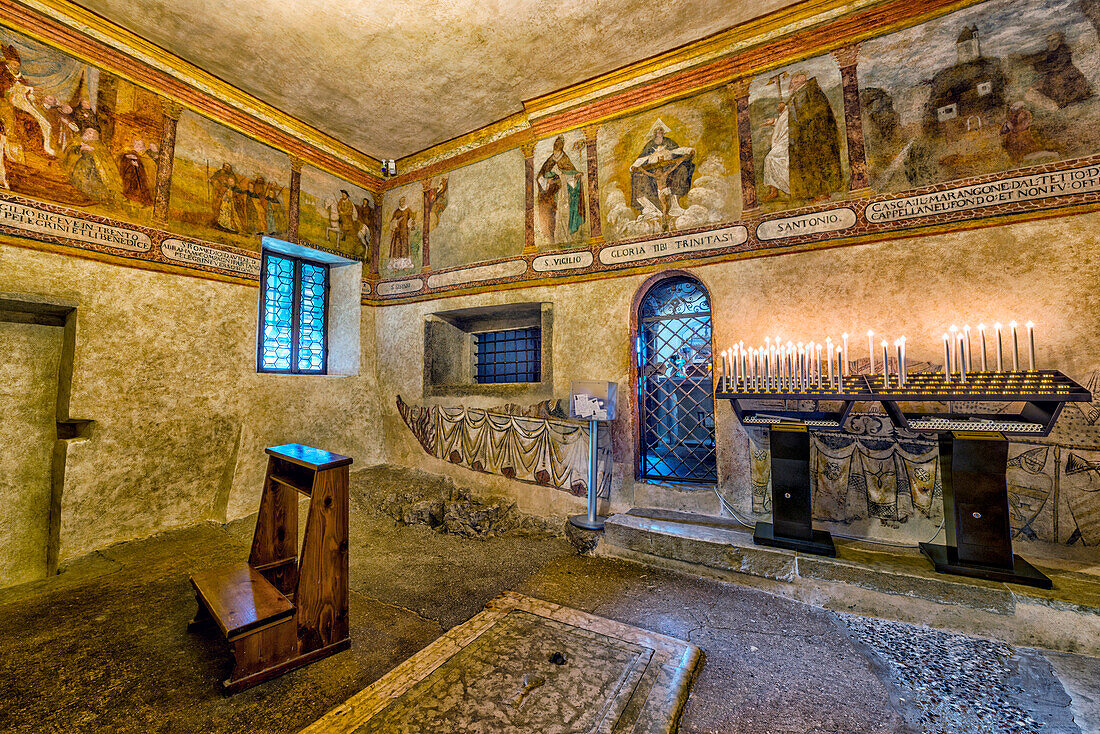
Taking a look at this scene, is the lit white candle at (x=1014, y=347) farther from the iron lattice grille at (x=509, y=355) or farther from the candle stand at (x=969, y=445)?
the iron lattice grille at (x=509, y=355)

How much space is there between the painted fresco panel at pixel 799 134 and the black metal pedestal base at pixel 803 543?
3486 millimetres

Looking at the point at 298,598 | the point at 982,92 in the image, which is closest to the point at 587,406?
the point at 298,598

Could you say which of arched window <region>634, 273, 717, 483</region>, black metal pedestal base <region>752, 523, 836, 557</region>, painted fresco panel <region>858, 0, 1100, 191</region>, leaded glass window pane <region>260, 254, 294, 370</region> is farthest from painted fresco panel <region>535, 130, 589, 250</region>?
leaded glass window pane <region>260, 254, 294, 370</region>

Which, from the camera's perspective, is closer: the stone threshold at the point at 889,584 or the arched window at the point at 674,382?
the stone threshold at the point at 889,584

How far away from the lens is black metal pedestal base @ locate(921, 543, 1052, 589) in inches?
114

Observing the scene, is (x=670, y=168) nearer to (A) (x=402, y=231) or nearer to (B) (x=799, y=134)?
(B) (x=799, y=134)

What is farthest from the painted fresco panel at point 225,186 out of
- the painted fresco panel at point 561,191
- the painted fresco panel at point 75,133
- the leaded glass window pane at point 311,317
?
the painted fresco panel at point 561,191

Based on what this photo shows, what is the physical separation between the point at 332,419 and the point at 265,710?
510 cm

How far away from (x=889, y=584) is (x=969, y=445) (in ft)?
4.12

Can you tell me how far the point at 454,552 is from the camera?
4586mm

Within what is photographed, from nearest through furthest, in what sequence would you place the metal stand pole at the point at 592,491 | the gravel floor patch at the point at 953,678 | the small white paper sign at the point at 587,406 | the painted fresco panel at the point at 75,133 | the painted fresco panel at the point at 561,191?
the gravel floor patch at the point at 953,678, the painted fresco panel at the point at 75,133, the metal stand pole at the point at 592,491, the small white paper sign at the point at 587,406, the painted fresco panel at the point at 561,191

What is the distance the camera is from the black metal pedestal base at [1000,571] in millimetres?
2900

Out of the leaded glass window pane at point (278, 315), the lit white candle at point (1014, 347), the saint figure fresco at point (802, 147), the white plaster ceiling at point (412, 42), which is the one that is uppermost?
the white plaster ceiling at point (412, 42)

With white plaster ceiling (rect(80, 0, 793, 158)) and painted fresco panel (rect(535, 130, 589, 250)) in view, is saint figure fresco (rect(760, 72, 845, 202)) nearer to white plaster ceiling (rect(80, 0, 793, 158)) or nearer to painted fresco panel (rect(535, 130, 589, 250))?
white plaster ceiling (rect(80, 0, 793, 158))
